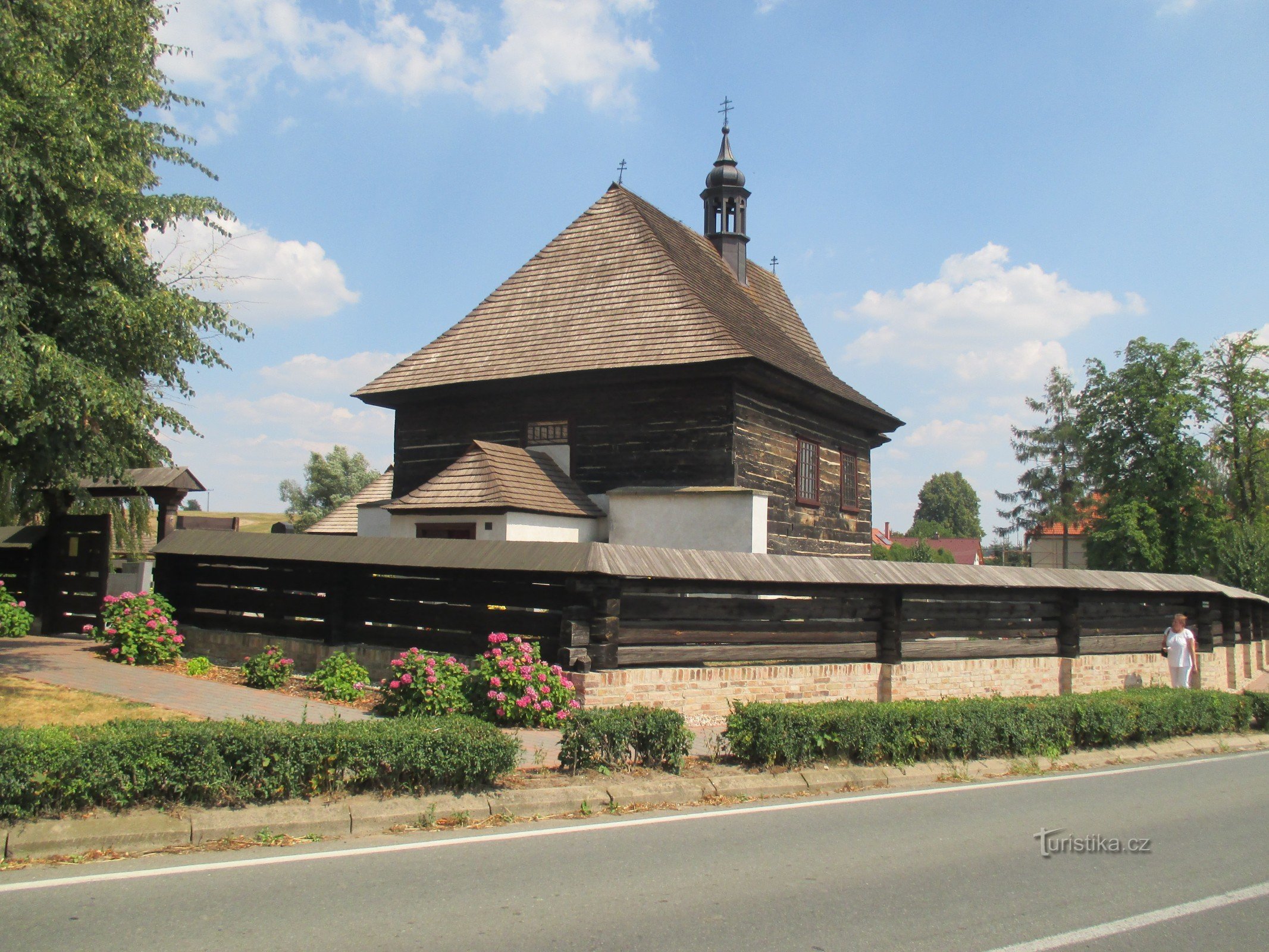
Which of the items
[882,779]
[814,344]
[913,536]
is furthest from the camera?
[913,536]

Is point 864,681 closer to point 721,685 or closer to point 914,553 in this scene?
point 721,685

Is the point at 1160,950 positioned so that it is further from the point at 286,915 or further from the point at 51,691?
the point at 51,691

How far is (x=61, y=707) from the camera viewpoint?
34.8ft

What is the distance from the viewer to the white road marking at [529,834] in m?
5.64

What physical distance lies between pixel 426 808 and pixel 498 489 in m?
10.5

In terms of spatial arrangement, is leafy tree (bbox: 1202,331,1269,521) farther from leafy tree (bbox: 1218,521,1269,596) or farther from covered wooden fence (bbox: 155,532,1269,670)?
covered wooden fence (bbox: 155,532,1269,670)

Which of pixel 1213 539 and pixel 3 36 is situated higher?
pixel 3 36

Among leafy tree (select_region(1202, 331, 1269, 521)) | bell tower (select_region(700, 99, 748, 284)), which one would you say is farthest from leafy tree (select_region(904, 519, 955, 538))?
bell tower (select_region(700, 99, 748, 284))

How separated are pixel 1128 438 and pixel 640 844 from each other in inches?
1884

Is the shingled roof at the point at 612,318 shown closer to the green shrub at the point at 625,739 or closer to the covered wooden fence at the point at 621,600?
the covered wooden fence at the point at 621,600

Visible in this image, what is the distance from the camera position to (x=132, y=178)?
488 inches

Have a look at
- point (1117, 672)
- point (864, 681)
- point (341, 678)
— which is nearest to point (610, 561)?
point (341, 678)

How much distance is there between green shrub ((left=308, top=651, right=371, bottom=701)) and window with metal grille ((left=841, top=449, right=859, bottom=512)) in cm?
1374

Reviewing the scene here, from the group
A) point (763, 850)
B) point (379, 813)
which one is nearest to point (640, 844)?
point (763, 850)
